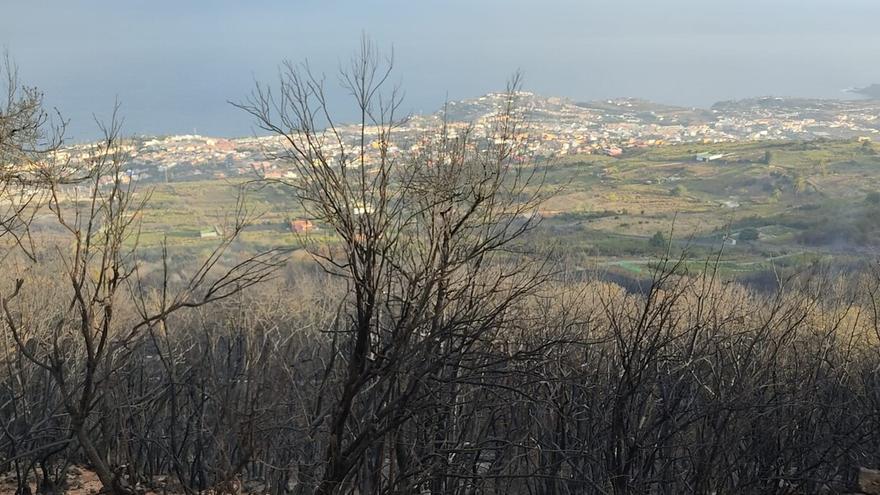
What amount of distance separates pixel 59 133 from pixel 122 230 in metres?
2.47

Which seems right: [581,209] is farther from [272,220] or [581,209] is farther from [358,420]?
[358,420]

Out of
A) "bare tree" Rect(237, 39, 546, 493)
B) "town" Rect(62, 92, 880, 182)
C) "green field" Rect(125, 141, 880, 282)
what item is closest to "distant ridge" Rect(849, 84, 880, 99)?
"town" Rect(62, 92, 880, 182)

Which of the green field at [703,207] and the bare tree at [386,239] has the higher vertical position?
the bare tree at [386,239]

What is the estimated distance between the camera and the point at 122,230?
6.65 metres

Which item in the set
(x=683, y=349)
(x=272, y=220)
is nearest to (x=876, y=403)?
(x=683, y=349)

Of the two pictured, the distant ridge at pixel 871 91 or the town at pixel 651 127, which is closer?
the town at pixel 651 127

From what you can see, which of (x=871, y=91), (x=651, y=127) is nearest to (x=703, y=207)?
(x=651, y=127)

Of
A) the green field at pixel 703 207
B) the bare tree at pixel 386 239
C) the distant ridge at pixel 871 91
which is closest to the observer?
the bare tree at pixel 386 239

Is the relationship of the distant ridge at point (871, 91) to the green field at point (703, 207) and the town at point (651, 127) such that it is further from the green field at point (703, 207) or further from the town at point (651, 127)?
the green field at point (703, 207)

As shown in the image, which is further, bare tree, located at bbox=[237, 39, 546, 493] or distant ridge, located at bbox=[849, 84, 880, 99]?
distant ridge, located at bbox=[849, 84, 880, 99]

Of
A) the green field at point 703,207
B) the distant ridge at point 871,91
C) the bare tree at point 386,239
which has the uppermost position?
the distant ridge at point 871,91

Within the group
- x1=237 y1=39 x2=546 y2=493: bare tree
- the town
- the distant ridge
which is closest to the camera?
x1=237 y1=39 x2=546 y2=493: bare tree

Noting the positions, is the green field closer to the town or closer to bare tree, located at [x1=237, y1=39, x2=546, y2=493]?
the town

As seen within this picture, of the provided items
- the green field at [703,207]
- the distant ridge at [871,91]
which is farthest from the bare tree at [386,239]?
the distant ridge at [871,91]
